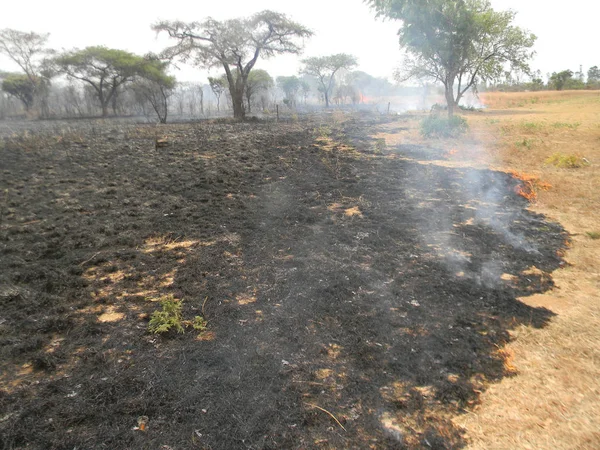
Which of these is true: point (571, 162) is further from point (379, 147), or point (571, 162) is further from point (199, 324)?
point (199, 324)

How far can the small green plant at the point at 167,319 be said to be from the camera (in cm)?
272

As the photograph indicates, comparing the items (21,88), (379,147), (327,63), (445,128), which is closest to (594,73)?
(327,63)

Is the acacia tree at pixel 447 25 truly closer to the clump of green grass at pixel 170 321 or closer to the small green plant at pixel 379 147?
the small green plant at pixel 379 147

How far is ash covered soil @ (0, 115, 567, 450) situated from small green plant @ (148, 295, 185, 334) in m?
0.07

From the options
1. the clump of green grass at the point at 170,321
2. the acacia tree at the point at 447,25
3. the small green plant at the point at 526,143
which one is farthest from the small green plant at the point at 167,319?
the acacia tree at the point at 447,25

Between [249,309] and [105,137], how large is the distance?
1194 cm

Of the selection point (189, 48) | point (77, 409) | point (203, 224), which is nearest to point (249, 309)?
point (77, 409)

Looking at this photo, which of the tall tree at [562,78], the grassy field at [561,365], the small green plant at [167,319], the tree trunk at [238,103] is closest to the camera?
the grassy field at [561,365]

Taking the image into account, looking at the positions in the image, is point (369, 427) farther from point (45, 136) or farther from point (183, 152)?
point (45, 136)

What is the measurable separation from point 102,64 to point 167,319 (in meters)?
28.4

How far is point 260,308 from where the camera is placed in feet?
10.1

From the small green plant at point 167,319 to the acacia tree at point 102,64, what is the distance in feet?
83.0

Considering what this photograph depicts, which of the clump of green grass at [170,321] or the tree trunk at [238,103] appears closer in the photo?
the clump of green grass at [170,321]

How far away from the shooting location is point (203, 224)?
16.5ft
